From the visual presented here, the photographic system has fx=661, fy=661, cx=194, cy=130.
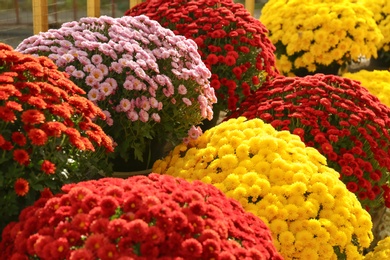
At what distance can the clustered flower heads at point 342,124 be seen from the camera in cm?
375

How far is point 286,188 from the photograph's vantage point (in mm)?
3084

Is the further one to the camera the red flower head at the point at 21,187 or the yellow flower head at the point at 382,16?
the yellow flower head at the point at 382,16

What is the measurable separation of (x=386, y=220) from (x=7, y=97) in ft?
9.76

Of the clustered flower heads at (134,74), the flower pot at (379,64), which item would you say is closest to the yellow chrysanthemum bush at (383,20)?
the flower pot at (379,64)

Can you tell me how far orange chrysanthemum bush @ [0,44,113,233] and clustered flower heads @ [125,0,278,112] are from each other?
1.56 m

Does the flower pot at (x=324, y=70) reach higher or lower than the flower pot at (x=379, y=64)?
higher

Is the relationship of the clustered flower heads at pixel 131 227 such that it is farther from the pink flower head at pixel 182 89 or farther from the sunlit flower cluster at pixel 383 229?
the sunlit flower cluster at pixel 383 229

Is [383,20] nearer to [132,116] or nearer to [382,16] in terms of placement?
[382,16]

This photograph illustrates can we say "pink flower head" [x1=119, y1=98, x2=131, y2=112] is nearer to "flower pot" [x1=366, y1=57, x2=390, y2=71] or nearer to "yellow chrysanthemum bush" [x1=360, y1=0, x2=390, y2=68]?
"yellow chrysanthemum bush" [x1=360, y1=0, x2=390, y2=68]

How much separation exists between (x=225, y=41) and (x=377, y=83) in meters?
1.99

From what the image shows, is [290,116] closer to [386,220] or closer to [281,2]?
[386,220]

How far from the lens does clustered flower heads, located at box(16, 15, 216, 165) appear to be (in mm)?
3350

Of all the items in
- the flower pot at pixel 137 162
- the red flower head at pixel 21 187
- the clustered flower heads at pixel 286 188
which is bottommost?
the flower pot at pixel 137 162

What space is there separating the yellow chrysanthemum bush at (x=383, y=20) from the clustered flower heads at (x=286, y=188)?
433 cm
